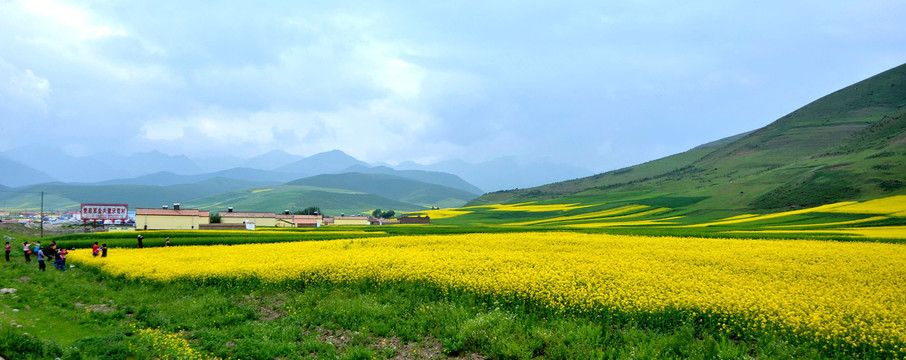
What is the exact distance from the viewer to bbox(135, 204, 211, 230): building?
67.5 meters

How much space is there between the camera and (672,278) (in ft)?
56.9

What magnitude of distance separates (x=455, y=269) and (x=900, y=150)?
113 metres

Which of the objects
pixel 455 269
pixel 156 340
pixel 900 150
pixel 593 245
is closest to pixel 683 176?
pixel 900 150

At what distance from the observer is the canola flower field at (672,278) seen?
12445mm

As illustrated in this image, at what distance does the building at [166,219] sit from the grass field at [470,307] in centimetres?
4619

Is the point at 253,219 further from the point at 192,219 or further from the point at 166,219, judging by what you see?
the point at 166,219

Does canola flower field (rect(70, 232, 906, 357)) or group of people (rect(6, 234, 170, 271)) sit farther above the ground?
group of people (rect(6, 234, 170, 271))

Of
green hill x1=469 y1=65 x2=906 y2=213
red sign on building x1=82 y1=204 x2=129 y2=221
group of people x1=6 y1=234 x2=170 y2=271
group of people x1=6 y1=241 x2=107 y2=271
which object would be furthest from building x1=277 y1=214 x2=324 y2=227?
green hill x1=469 y1=65 x2=906 y2=213

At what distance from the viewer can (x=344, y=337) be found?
1398 cm

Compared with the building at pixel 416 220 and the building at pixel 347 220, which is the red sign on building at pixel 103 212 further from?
the building at pixel 416 220

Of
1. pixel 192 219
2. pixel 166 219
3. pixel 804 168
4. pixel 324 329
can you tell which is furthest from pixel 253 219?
pixel 804 168

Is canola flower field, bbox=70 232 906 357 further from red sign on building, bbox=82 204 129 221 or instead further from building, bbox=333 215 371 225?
red sign on building, bbox=82 204 129 221

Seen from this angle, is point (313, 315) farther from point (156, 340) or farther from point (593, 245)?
point (593, 245)

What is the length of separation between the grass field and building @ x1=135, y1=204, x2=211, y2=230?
46.2 m
